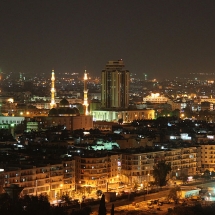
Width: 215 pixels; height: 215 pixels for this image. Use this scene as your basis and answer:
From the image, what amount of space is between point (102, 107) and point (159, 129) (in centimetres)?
1508

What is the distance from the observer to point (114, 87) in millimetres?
46312

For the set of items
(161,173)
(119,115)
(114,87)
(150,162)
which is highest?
(114,87)

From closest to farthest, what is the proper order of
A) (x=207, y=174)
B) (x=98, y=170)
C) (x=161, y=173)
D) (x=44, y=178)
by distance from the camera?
(x=44, y=178), (x=98, y=170), (x=161, y=173), (x=207, y=174)

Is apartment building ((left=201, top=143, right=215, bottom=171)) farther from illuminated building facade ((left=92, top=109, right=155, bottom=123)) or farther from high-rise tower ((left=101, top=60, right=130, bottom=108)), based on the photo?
high-rise tower ((left=101, top=60, right=130, bottom=108))

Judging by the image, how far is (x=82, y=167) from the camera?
20.2 m

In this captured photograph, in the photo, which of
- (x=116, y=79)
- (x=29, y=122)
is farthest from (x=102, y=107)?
(x=29, y=122)

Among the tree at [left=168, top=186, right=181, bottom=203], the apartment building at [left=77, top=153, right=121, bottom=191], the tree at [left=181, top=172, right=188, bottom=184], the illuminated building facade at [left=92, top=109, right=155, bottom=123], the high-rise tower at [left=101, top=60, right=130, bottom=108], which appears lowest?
the tree at [left=168, top=186, right=181, bottom=203]

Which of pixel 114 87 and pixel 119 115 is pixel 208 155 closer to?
pixel 119 115

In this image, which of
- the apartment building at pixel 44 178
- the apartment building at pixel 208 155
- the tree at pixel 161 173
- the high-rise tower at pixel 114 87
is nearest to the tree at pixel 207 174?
the apartment building at pixel 208 155

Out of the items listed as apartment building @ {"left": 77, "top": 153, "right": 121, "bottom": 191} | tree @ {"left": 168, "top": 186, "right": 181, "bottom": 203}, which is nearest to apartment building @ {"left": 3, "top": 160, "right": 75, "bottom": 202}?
apartment building @ {"left": 77, "top": 153, "right": 121, "bottom": 191}

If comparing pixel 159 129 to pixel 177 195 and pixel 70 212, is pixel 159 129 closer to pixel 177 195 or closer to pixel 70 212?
pixel 177 195

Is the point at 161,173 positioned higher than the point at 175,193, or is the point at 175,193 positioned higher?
the point at 161,173

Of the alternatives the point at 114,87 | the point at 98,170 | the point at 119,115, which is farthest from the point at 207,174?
the point at 114,87

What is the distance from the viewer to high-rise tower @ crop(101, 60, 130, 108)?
4616cm
